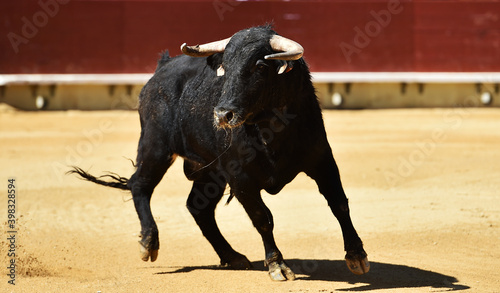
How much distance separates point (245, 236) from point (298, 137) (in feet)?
5.44

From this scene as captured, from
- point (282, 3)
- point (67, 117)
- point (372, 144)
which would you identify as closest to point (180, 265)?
point (372, 144)

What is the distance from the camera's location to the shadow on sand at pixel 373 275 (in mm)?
4027

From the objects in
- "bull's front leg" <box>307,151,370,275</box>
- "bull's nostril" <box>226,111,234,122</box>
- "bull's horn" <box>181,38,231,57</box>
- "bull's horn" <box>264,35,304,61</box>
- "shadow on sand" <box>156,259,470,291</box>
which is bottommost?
"shadow on sand" <box>156,259,470,291</box>

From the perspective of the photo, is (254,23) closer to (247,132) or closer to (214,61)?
(214,61)

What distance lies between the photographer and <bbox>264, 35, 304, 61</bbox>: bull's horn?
12.6 ft

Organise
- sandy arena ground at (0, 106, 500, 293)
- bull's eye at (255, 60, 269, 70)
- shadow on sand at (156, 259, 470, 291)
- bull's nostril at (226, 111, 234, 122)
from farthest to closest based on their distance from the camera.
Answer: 1. sandy arena ground at (0, 106, 500, 293)
2. shadow on sand at (156, 259, 470, 291)
3. bull's eye at (255, 60, 269, 70)
4. bull's nostril at (226, 111, 234, 122)

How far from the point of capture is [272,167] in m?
4.15

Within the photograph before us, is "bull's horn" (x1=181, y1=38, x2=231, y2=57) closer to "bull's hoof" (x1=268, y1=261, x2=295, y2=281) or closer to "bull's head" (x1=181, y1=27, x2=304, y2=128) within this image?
"bull's head" (x1=181, y1=27, x2=304, y2=128)

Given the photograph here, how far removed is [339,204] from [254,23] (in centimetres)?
958

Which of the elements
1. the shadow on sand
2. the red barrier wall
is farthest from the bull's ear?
A: the red barrier wall

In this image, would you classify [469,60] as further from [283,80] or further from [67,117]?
[283,80]

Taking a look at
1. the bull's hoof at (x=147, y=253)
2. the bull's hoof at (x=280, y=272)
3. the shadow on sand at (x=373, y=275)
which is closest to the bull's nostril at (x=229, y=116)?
the bull's hoof at (x=280, y=272)

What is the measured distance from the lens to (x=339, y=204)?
13.6 ft

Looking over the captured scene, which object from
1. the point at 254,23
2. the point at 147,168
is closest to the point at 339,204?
the point at 147,168
